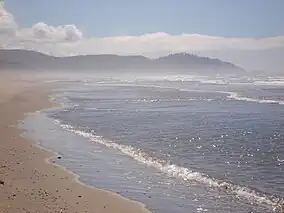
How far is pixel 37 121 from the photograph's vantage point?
26641mm

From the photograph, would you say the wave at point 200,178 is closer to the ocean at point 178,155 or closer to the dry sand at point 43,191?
the ocean at point 178,155

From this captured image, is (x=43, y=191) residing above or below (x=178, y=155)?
below

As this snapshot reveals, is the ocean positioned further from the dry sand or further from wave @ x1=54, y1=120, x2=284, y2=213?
the dry sand

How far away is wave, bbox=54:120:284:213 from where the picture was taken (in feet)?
35.6

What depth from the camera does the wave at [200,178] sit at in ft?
35.6

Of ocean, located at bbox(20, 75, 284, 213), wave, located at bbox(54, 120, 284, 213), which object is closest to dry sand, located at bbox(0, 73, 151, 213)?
ocean, located at bbox(20, 75, 284, 213)

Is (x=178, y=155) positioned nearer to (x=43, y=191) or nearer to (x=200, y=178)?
(x=200, y=178)

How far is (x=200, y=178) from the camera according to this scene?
43.1 feet

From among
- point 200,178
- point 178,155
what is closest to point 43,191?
point 200,178

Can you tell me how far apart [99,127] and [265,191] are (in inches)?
531

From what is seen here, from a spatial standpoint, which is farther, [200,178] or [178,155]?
[178,155]

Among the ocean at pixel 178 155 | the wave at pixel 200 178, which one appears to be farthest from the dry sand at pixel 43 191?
the wave at pixel 200 178

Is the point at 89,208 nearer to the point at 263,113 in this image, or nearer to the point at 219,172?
the point at 219,172

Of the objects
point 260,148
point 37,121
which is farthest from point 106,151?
point 37,121
